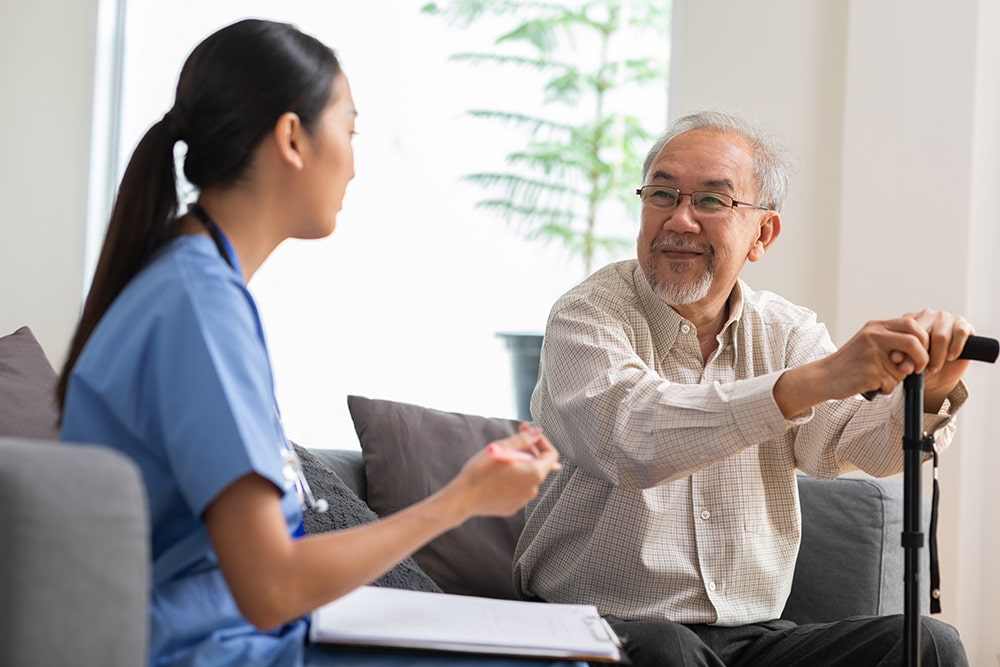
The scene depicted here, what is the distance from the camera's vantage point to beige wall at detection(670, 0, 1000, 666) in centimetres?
283

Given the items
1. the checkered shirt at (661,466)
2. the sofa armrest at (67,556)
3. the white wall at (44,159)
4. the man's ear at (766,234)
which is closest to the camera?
the sofa armrest at (67,556)

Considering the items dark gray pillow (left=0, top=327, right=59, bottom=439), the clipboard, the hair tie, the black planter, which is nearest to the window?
the black planter

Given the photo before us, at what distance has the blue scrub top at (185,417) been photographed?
1.08 meters

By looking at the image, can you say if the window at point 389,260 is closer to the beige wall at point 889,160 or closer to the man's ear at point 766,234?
the beige wall at point 889,160

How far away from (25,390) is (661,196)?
125 cm

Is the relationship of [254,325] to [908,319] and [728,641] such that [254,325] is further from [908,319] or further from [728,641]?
[728,641]

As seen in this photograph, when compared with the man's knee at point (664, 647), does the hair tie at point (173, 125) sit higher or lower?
higher

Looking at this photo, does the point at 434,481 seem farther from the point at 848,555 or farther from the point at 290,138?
the point at 290,138

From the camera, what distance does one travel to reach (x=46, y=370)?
7.11 feet

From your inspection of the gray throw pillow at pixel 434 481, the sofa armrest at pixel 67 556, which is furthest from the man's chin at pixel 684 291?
the sofa armrest at pixel 67 556

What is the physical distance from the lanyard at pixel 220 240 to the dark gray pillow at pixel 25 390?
28.1 inches

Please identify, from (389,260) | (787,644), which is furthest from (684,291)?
(389,260)

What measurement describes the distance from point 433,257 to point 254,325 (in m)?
2.57

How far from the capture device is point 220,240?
126cm
